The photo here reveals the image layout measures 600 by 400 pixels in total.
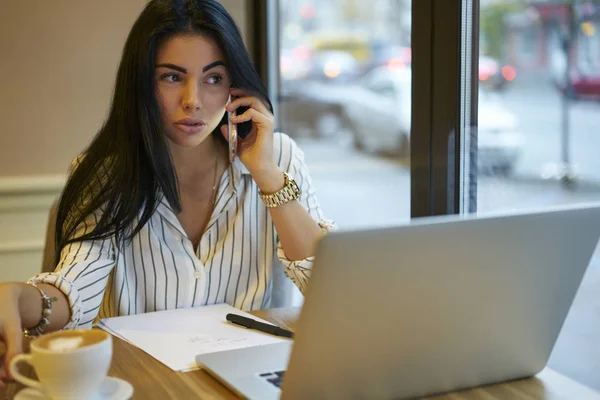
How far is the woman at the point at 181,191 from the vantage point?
151 cm

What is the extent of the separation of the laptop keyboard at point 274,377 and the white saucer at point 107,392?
0.17 metres

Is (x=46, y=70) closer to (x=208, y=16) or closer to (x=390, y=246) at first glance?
(x=208, y=16)

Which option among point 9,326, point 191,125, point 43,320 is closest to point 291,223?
point 191,125

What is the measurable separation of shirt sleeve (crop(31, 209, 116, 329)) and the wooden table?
0.26 m

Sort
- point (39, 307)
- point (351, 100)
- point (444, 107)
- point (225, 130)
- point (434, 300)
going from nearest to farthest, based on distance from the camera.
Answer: point (434, 300) → point (39, 307) → point (444, 107) → point (225, 130) → point (351, 100)

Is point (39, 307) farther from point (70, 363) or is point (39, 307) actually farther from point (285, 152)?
point (285, 152)

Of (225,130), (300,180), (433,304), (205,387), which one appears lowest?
(205,387)

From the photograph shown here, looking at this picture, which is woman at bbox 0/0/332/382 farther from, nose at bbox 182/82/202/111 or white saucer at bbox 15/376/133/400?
white saucer at bbox 15/376/133/400

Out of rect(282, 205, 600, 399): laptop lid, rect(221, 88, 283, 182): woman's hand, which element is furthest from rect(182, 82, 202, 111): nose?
rect(282, 205, 600, 399): laptop lid

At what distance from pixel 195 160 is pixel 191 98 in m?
0.24

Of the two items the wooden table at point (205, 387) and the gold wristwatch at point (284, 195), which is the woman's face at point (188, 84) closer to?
the gold wristwatch at point (284, 195)

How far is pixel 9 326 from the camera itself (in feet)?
3.65

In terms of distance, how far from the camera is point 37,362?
0.88 m

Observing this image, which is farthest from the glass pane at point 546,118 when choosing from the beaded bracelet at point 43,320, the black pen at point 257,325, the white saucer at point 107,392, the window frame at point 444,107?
the beaded bracelet at point 43,320
